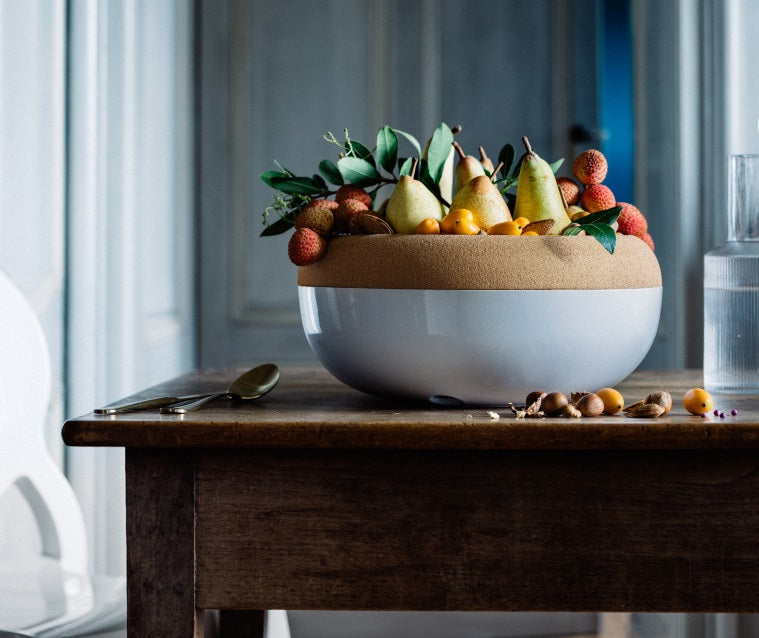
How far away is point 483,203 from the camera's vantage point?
0.83 metres

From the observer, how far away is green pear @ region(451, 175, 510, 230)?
2.71 feet

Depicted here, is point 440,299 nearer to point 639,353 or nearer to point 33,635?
point 639,353

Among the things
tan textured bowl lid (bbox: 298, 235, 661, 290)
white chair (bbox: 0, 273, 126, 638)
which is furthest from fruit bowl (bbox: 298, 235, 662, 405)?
white chair (bbox: 0, 273, 126, 638)

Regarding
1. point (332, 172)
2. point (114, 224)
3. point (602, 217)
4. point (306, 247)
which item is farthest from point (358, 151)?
point (114, 224)

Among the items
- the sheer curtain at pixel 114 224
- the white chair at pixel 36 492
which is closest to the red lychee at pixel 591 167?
the white chair at pixel 36 492

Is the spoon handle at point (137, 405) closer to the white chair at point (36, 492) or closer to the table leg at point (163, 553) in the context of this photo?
the table leg at point (163, 553)

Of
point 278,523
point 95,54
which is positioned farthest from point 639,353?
point 95,54

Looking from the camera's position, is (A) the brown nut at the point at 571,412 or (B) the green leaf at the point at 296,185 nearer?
(A) the brown nut at the point at 571,412

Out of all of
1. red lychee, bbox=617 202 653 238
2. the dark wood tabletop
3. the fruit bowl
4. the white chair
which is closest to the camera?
the dark wood tabletop

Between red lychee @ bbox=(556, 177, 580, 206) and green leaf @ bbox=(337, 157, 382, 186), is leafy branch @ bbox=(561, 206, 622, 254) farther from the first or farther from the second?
green leaf @ bbox=(337, 157, 382, 186)

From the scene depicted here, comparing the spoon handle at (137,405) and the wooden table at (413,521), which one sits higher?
the spoon handle at (137,405)

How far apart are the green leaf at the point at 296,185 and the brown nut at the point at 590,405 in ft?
1.12

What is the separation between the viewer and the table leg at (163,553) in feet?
2.25

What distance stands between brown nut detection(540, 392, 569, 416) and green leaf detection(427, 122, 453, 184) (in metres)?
0.27
